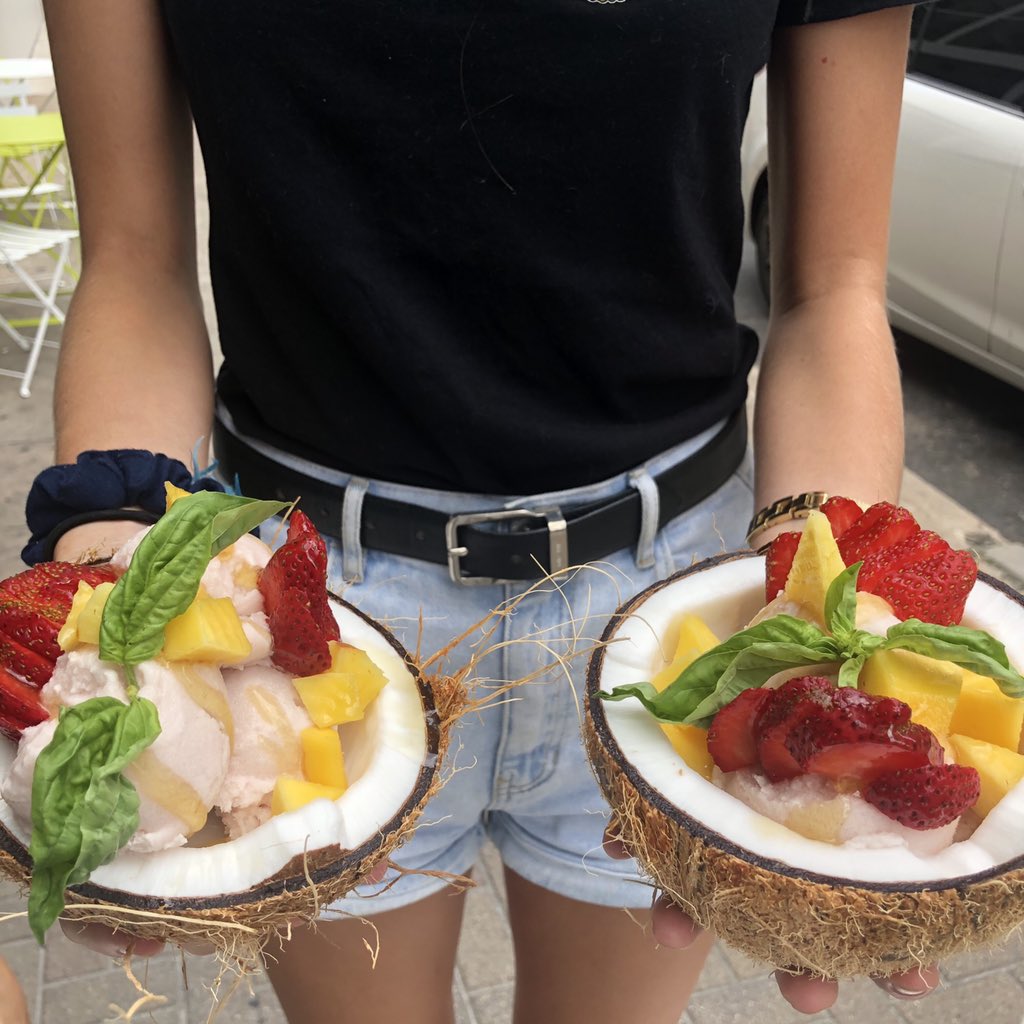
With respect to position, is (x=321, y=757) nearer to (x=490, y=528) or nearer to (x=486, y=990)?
(x=490, y=528)

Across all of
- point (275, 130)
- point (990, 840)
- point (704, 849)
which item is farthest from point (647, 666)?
point (275, 130)

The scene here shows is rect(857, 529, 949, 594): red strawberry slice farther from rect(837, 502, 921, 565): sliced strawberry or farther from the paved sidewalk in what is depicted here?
the paved sidewalk

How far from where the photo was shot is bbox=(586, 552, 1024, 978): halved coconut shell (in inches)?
46.2

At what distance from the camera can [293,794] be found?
1.25m

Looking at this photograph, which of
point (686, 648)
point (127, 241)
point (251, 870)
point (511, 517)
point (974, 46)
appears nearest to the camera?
point (251, 870)

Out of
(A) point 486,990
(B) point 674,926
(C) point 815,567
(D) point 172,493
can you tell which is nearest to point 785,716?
(C) point 815,567

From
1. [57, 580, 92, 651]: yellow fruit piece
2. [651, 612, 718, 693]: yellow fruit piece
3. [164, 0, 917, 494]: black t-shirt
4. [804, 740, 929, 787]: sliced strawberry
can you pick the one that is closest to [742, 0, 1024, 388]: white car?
[164, 0, 917, 494]: black t-shirt

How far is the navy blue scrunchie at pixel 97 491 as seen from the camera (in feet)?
4.58

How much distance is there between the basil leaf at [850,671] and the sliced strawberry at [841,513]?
227 mm

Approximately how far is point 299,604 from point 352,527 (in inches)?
10.9

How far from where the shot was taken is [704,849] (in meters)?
1.22

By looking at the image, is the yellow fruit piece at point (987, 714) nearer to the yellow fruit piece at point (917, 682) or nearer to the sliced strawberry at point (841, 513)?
the yellow fruit piece at point (917, 682)

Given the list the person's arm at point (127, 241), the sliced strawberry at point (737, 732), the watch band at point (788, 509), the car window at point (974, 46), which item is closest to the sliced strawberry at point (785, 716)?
the sliced strawberry at point (737, 732)

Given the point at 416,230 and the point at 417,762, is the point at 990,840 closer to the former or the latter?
the point at 417,762
